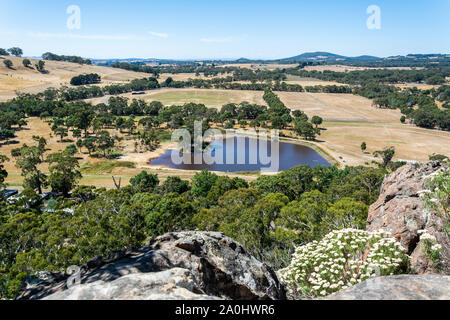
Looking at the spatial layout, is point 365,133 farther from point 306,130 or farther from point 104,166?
point 104,166

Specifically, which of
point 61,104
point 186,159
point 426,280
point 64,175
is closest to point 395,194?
point 426,280

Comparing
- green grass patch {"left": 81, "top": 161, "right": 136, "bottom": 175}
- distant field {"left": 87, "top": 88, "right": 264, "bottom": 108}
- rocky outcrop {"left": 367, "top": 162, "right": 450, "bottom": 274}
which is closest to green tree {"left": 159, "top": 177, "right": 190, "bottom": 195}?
green grass patch {"left": 81, "top": 161, "right": 136, "bottom": 175}

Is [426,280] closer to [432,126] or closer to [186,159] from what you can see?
[186,159]

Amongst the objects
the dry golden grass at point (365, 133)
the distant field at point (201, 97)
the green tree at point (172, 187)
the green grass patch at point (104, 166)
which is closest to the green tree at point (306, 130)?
the dry golden grass at point (365, 133)

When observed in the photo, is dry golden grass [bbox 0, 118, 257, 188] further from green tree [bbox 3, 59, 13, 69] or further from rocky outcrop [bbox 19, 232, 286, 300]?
green tree [bbox 3, 59, 13, 69]

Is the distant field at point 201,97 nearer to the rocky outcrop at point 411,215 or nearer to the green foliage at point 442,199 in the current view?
the rocky outcrop at point 411,215

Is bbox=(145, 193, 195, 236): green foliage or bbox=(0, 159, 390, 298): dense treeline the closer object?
bbox=(0, 159, 390, 298): dense treeline
